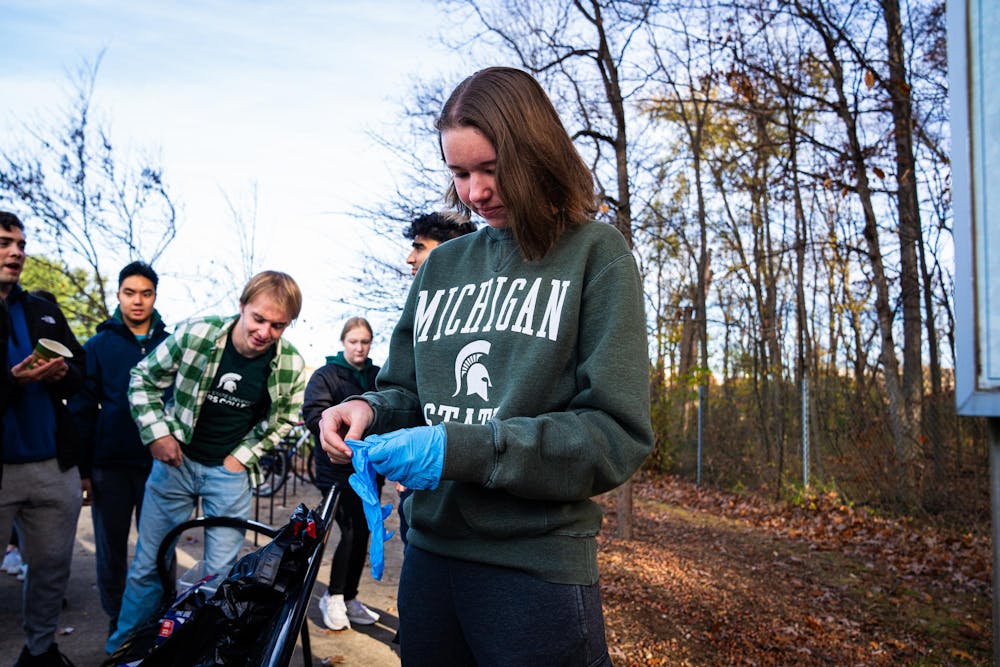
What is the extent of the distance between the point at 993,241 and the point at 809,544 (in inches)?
312

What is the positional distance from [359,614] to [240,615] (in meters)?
3.16

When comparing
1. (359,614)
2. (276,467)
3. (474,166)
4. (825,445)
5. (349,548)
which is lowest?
(359,614)

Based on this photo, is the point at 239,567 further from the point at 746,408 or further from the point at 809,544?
the point at 746,408

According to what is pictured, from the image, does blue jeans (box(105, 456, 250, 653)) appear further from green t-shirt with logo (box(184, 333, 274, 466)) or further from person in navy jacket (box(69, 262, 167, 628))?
person in navy jacket (box(69, 262, 167, 628))

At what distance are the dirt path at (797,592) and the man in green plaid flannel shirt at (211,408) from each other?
2443 millimetres

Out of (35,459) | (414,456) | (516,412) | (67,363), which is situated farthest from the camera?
(67,363)

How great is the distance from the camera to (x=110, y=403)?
438 cm

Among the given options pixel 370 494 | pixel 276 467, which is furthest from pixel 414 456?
pixel 276 467

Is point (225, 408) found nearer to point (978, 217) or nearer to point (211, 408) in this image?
point (211, 408)

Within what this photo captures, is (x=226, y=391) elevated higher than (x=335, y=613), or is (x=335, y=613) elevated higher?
(x=226, y=391)

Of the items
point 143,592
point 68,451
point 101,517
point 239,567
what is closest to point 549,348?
point 239,567

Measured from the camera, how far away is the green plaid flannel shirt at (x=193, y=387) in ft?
11.8

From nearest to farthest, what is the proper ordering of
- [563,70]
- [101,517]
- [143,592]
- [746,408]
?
[143,592]
[101,517]
[563,70]
[746,408]

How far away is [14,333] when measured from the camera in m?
3.81
